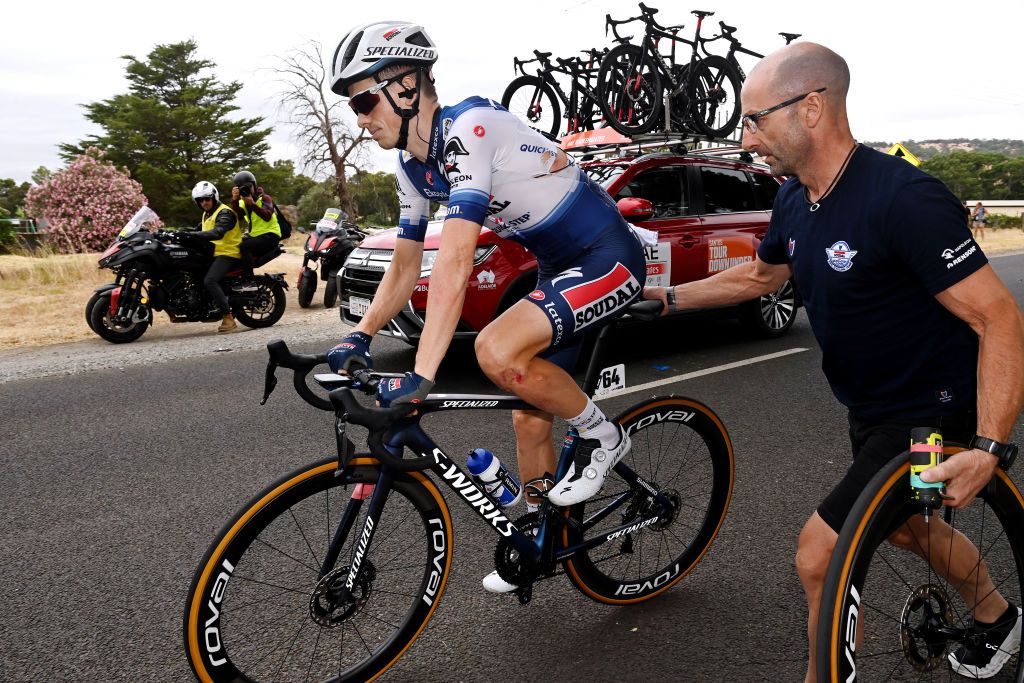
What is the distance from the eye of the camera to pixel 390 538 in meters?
2.50

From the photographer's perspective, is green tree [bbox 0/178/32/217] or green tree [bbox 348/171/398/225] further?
green tree [bbox 0/178/32/217]

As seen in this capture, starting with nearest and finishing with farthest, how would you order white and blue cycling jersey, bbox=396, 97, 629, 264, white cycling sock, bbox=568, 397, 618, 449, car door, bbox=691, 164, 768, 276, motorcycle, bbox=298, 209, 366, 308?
white and blue cycling jersey, bbox=396, 97, 629, 264 < white cycling sock, bbox=568, 397, 618, 449 < car door, bbox=691, 164, 768, 276 < motorcycle, bbox=298, 209, 366, 308

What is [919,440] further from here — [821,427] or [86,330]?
[86,330]

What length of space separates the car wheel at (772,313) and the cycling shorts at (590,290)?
6.00 metres

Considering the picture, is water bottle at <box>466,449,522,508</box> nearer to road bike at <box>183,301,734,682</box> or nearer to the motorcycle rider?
road bike at <box>183,301,734,682</box>

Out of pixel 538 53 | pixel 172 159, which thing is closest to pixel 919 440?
pixel 538 53

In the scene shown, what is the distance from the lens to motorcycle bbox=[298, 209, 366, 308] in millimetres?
11734

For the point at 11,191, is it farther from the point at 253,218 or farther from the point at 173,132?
the point at 253,218

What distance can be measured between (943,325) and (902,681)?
51.2 inches

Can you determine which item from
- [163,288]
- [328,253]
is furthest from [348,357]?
A: [328,253]

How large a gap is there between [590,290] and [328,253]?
381 inches

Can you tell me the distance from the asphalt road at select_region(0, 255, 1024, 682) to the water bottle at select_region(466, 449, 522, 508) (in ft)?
2.04

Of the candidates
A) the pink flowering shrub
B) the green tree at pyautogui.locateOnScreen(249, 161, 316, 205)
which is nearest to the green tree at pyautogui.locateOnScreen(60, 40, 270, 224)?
the green tree at pyautogui.locateOnScreen(249, 161, 316, 205)

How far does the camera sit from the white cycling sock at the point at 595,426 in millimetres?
2689
